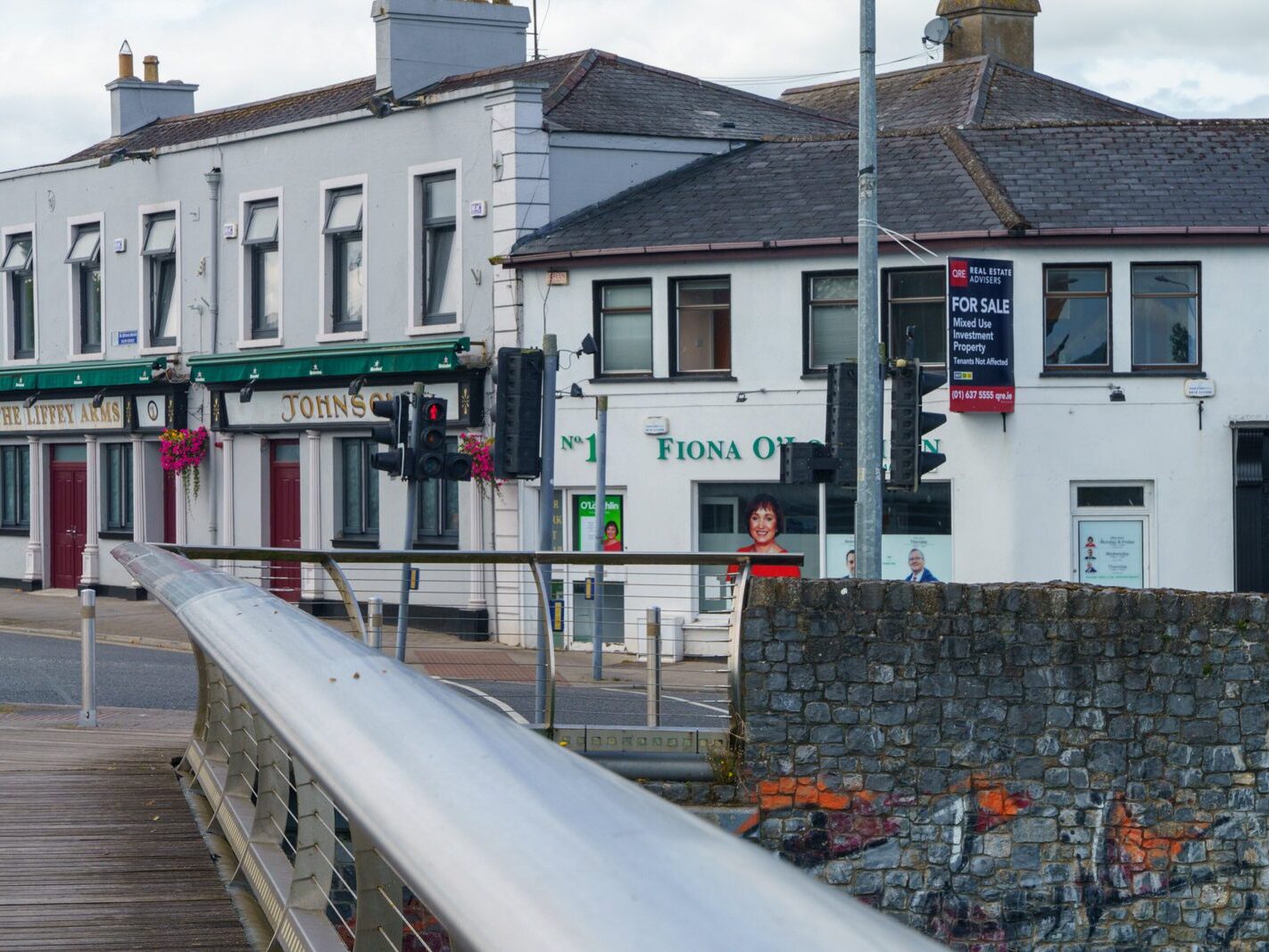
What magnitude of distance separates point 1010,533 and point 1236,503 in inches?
108

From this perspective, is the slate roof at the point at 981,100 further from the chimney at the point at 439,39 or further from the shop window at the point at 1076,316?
the shop window at the point at 1076,316

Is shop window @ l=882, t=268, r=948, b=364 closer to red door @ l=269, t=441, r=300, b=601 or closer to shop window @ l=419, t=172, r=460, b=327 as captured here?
Answer: shop window @ l=419, t=172, r=460, b=327

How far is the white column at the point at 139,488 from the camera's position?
3022 centimetres

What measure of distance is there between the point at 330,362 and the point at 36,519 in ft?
30.2

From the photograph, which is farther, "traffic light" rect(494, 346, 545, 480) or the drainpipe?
the drainpipe

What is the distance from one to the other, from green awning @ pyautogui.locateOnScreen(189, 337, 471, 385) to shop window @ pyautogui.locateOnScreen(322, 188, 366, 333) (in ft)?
2.23

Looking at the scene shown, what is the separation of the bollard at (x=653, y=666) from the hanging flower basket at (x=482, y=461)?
38.6 ft

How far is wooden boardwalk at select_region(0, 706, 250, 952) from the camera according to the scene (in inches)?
177

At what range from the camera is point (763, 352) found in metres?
23.1

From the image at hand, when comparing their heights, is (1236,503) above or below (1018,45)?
below

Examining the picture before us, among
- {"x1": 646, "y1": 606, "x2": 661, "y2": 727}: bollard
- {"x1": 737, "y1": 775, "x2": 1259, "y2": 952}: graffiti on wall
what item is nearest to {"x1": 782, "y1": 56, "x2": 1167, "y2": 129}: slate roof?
{"x1": 737, "y1": 775, "x2": 1259, "y2": 952}: graffiti on wall

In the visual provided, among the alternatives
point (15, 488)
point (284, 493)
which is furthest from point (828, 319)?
point (15, 488)

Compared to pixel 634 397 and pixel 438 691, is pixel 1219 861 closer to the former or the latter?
pixel 634 397

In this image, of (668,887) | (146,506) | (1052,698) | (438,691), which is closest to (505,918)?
(668,887)
